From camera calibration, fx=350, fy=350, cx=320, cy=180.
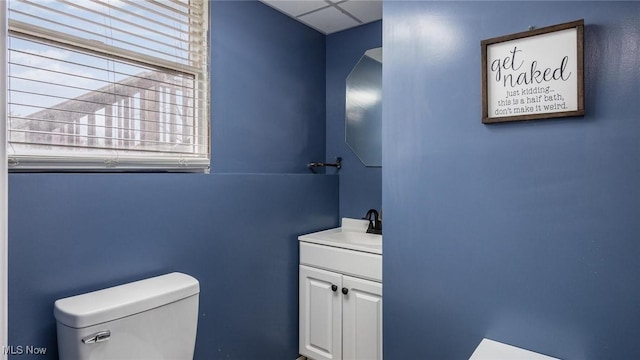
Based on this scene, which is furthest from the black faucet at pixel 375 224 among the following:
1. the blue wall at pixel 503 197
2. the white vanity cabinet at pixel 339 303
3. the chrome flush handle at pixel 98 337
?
the chrome flush handle at pixel 98 337

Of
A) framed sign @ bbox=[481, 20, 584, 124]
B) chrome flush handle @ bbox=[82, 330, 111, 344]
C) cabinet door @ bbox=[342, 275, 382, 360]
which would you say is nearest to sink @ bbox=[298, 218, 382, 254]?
cabinet door @ bbox=[342, 275, 382, 360]

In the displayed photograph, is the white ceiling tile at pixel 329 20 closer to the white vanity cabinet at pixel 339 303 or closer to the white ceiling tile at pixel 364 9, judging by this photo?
the white ceiling tile at pixel 364 9

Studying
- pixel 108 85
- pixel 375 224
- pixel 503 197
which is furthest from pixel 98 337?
pixel 375 224

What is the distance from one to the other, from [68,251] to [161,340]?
0.48 metres

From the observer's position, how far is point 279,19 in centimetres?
220

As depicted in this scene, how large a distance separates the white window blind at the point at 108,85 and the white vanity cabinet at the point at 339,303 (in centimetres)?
85

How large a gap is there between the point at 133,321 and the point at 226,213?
0.66 meters

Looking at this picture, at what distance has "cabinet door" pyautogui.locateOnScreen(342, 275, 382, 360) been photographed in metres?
1.79

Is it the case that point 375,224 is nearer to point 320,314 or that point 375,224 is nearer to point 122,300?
point 320,314

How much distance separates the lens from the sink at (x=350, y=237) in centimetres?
186

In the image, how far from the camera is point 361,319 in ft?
6.05

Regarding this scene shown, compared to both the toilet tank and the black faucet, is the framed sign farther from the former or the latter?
the toilet tank

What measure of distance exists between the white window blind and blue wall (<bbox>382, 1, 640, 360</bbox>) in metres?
0.97

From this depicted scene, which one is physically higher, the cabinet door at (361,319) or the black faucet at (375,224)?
the black faucet at (375,224)
